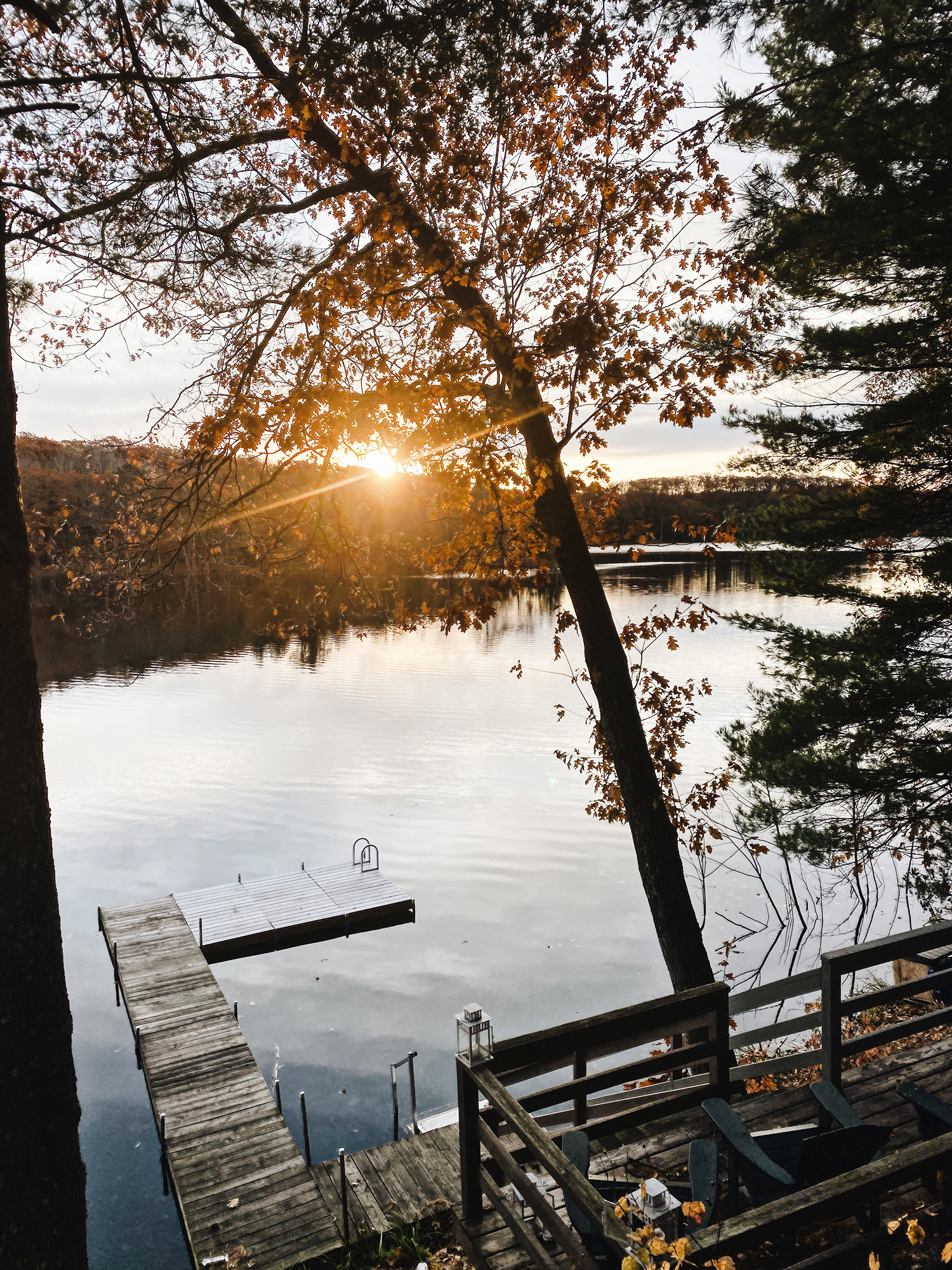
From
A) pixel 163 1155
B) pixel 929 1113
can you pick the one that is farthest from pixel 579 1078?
pixel 163 1155

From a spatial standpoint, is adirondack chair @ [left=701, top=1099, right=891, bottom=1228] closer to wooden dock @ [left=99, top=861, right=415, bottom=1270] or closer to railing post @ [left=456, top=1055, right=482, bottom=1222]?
railing post @ [left=456, top=1055, right=482, bottom=1222]

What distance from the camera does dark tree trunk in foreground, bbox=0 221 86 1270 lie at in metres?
4.35

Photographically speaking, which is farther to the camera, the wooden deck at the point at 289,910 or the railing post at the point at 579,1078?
the wooden deck at the point at 289,910

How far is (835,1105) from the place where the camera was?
13.6 ft

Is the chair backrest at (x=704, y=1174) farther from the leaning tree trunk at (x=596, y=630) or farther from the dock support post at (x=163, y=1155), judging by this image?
the dock support post at (x=163, y=1155)

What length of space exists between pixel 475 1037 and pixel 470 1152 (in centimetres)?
59

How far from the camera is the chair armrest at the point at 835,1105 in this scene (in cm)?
401

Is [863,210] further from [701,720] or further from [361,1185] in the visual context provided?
[701,720]

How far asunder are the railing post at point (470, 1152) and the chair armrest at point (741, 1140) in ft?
3.98

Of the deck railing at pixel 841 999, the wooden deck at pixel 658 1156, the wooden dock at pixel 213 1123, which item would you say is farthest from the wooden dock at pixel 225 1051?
the deck railing at pixel 841 999

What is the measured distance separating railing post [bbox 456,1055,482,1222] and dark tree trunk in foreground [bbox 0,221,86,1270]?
7.18 feet

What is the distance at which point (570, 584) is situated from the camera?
716 cm

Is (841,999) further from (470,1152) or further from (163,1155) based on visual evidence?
(163,1155)

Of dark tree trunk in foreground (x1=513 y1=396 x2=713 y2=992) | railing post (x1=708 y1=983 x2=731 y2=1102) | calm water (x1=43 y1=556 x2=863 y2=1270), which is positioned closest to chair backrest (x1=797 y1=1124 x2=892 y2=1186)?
railing post (x1=708 y1=983 x2=731 y2=1102)
